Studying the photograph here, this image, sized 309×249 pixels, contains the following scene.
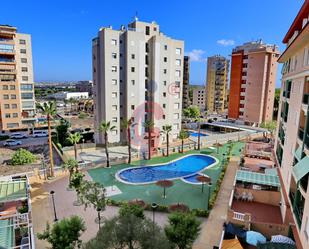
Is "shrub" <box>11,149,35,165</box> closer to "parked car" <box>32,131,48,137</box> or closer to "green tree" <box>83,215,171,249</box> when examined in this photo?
"parked car" <box>32,131,48,137</box>

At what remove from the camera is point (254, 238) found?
1399 cm

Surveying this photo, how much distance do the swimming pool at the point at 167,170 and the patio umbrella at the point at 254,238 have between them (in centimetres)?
1291

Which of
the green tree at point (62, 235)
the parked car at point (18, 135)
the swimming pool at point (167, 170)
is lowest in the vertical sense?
the swimming pool at point (167, 170)

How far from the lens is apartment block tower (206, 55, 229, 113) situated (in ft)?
275

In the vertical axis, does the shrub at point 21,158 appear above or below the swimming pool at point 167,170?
above

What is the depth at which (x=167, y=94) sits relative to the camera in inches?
1570

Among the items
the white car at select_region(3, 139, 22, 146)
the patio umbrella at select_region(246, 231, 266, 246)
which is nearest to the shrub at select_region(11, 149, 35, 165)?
the white car at select_region(3, 139, 22, 146)

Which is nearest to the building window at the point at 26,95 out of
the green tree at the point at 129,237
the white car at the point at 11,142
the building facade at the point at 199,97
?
the white car at the point at 11,142

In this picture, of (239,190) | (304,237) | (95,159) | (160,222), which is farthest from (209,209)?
(95,159)

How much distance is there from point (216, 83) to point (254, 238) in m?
76.4

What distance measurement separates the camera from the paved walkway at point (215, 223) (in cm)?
1520

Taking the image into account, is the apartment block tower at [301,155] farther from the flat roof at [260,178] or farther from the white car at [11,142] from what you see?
the white car at [11,142]

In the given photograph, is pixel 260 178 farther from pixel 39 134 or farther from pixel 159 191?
pixel 39 134

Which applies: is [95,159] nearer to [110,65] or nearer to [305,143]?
[110,65]
